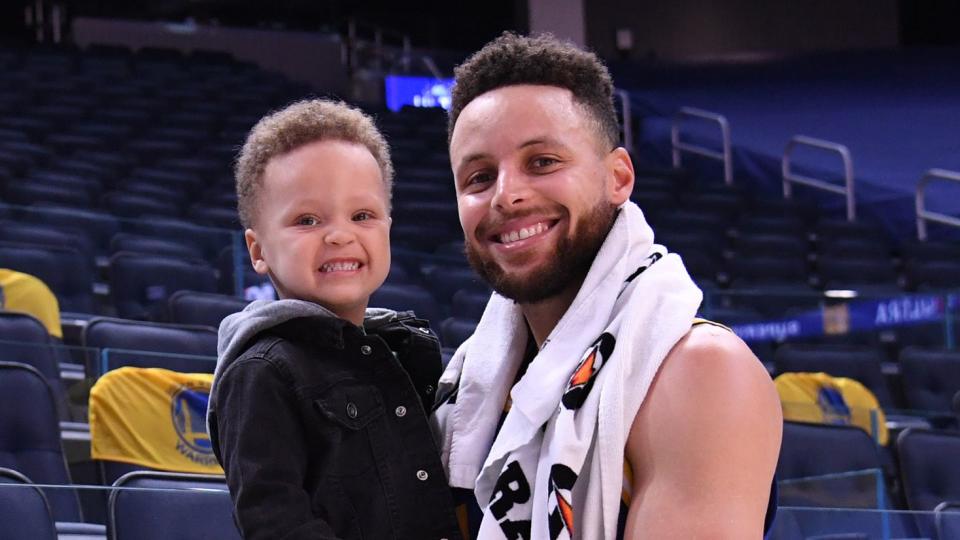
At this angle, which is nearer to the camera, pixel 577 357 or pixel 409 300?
pixel 577 357

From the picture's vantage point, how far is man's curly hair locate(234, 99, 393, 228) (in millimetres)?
1673

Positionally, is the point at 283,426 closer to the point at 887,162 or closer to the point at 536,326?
the point at 536,326

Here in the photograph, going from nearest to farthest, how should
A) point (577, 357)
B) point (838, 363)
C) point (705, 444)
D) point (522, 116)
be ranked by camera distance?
point (705, 444) → point (577, 357) → point (522, 116) → point (838, 363)

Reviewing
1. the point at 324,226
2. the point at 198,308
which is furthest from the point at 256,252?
the point at 198,308

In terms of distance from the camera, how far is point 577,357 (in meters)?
1.32

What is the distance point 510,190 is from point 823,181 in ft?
27.4

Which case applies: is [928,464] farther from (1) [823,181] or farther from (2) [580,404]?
(1) [823,181]

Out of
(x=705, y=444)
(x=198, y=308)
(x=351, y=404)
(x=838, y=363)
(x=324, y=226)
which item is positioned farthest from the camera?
(x=838, y=363)

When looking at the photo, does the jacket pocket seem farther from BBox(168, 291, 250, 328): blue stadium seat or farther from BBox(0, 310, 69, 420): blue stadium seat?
BBox(168, 291, 250, 328): blue stadium seat

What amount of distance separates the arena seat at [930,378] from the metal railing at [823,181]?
3544mm

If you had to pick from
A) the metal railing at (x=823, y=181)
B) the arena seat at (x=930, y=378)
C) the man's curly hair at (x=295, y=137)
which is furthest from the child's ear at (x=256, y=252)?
the metal railing at (x=823, y=181)

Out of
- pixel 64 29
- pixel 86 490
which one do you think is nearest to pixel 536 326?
pixel 86 490

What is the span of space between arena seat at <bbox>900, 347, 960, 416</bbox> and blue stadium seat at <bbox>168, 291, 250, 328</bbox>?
2602 mm

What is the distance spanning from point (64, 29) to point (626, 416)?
13.0 metres
